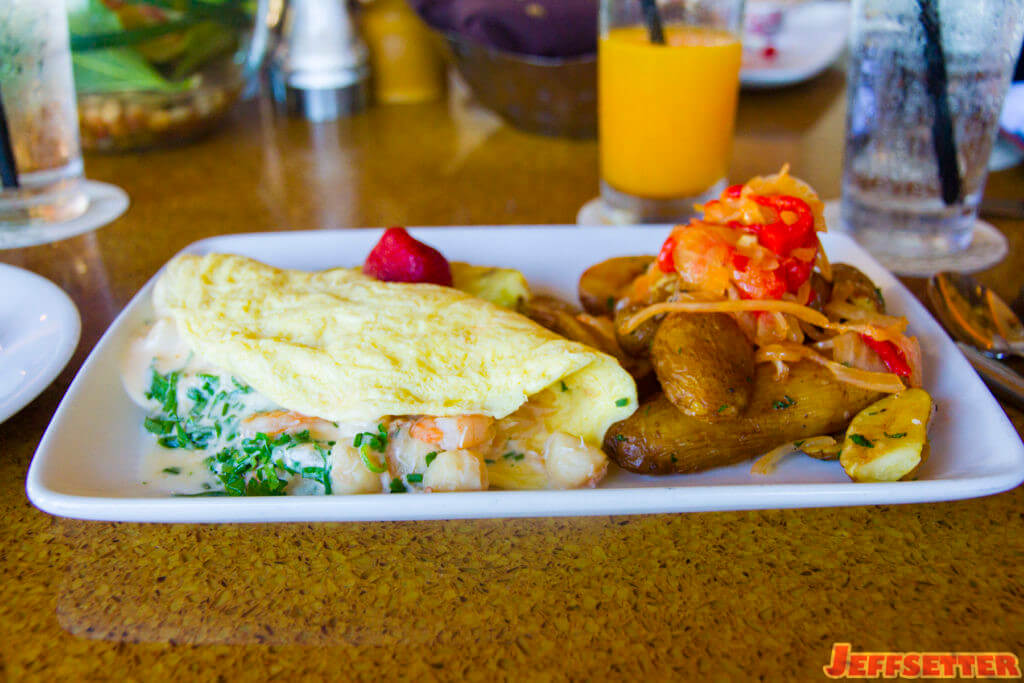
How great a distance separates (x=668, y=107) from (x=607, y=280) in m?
0.57

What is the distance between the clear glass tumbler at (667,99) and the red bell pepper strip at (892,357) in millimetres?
749

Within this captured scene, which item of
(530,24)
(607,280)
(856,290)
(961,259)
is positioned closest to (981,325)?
(856,290)

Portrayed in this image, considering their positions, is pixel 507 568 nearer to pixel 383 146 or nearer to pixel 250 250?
pixel 250 250

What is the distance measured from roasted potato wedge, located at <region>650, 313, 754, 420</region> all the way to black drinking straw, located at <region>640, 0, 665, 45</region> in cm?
79

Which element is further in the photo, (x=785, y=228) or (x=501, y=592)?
(x=785, y=228)

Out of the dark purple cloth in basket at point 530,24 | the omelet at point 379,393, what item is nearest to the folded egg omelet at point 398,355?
the omelet at point 379,393

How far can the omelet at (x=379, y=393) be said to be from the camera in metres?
0.94

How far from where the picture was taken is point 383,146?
2383 mm

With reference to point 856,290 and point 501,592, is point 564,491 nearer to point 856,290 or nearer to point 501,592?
point 501,592

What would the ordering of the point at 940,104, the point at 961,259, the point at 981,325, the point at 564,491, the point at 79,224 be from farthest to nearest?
1. the point at 79,224
2. the point at 961,259
3. the point at 940,104
4. the point at 981,325
5. the point at 564,491

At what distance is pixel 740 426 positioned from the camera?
972mm

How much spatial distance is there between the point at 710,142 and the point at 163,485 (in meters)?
1.28

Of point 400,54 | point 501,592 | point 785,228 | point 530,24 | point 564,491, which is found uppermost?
point 530,24

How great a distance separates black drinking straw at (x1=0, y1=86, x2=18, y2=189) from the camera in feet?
5.21
